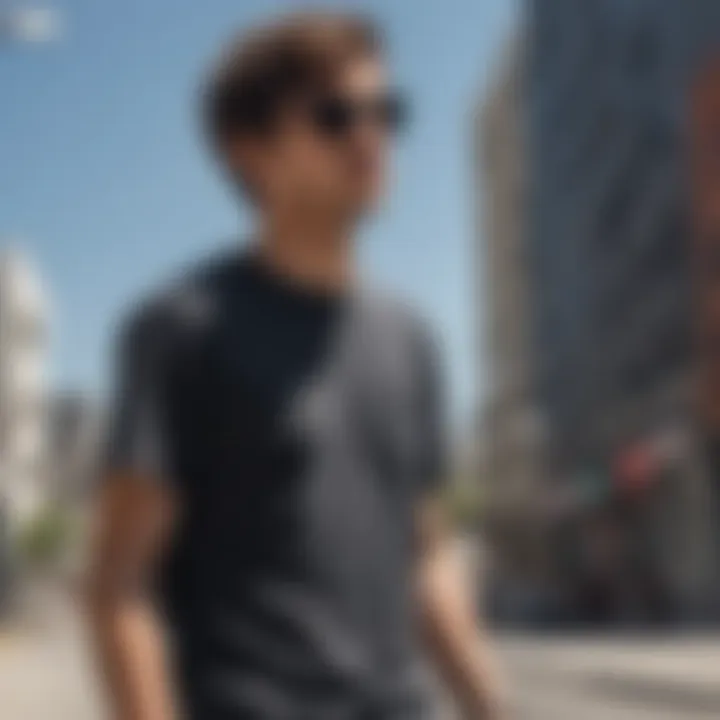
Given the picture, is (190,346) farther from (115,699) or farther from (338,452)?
(115,699)

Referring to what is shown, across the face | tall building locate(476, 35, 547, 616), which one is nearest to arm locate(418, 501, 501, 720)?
the face

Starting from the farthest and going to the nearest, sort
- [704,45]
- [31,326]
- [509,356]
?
[31,326] → [509,356] → [704,45]

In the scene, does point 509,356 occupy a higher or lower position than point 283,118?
higher

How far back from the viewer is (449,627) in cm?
220

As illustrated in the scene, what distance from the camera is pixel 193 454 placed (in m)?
2.07

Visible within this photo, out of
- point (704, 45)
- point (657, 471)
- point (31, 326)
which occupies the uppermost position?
point (31, 326)

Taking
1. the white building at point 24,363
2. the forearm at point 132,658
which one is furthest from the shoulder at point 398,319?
the white building at point 24,363

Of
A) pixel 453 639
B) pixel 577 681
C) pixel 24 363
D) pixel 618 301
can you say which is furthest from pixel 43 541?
pixel 453 639

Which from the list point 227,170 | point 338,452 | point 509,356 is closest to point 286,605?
point 338,452

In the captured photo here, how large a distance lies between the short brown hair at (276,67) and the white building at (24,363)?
116025 mm

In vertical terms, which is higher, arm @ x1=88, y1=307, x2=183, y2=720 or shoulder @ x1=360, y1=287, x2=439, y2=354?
shoulder @ x1=360, y1=287, x2=439, y2=354

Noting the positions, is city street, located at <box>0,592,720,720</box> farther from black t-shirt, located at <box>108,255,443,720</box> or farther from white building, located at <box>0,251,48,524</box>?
white building, located at <box>0,251,48,524</box>

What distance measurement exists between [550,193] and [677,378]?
1721 centimetres

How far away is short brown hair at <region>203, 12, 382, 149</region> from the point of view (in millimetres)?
2139
